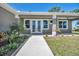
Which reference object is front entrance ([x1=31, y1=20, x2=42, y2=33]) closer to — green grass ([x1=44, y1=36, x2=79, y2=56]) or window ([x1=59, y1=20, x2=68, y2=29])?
window ([x1=59, y1=20, x2=68, y2=29])

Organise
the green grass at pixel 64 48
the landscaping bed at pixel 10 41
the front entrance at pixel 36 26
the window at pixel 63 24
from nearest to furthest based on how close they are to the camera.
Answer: the landscaping bed at pixel 10 41 → the green grass at pixel 64 48 → the front entrance at pixel 36 26 → the window at pixel 63 24

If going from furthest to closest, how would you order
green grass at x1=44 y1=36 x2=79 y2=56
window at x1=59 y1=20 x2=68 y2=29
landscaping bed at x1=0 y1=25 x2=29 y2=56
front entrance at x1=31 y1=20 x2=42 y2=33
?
window at x1=59 y1=20 x2=68 y2=29
front entrance at x1=31 y1=20 x2=42 y2=33
green grass at x1=44 y1=36 x2=79 y2=56
landscaping bed at x1=0 y1=25 x2=29 y2=56

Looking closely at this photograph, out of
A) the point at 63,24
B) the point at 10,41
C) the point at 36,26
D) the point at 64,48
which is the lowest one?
the point at 64,48

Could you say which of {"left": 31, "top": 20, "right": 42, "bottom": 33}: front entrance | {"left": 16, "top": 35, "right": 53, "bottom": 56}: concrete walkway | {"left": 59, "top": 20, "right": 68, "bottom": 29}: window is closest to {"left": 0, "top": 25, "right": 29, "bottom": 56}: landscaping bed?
{"left": 16, "top": 35, "right": 53, "bottom": 56}: concrete walkway

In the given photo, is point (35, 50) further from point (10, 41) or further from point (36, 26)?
point (36, 26)

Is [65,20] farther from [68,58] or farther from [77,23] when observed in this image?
[68,58]

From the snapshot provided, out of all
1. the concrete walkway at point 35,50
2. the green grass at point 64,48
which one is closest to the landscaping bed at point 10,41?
the concrete walkway at point 35,50

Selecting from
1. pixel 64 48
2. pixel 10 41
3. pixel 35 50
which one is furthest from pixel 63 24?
pixel 35 50

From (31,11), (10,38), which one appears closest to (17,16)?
(31,11)

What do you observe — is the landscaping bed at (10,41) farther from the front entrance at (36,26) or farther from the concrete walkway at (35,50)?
the front entrance at (36,26)

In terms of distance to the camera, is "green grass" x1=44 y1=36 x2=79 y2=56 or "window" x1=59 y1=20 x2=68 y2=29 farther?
"window" x1=59 y1=20 x2=68 y2=29

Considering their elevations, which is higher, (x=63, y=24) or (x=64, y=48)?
(x=63, y=24)

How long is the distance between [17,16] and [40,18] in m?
5.17

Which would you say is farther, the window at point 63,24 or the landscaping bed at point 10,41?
the window at point 63,24
